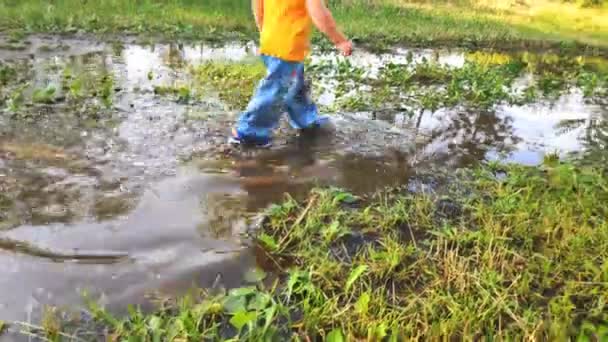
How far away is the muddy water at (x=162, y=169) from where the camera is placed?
298cm

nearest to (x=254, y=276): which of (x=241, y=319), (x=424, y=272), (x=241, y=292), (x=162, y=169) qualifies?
(x=241, y=292)

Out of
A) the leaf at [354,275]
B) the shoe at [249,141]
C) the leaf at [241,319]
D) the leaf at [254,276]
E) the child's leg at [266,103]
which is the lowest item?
the leaf at [254,276]

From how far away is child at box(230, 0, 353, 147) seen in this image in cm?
448

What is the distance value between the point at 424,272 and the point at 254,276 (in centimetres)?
91

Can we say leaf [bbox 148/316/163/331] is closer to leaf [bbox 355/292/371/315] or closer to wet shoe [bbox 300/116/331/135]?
leaf [bbox 355/292/371/315]

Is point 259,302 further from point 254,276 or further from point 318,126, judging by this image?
point 318,126

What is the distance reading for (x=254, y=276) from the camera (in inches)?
119

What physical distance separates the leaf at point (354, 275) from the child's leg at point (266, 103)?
223 centimetres

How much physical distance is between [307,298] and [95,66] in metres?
5.53

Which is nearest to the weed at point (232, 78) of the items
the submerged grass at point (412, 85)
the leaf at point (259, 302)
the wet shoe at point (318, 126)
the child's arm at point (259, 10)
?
the submerged grass at point (412, 85)

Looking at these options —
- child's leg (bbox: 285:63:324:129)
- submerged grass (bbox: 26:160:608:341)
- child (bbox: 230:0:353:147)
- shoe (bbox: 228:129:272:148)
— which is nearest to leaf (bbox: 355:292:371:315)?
submerged grass (bbox: 26:160:608:341)

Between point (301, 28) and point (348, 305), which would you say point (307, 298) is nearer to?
point (348, 305)

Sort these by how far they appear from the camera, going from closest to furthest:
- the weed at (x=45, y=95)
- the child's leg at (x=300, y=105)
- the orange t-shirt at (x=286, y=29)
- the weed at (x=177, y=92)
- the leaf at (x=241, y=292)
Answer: the leaf at (x=241, y=292)
the orange t-shirt at (x=286, y=29)
the child's leg at (x=300, y=105)
the weed at (x=45, y=95)
the weed at (x=177, y=92)

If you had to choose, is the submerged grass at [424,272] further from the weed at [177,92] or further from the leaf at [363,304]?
the weed at [177,92]
